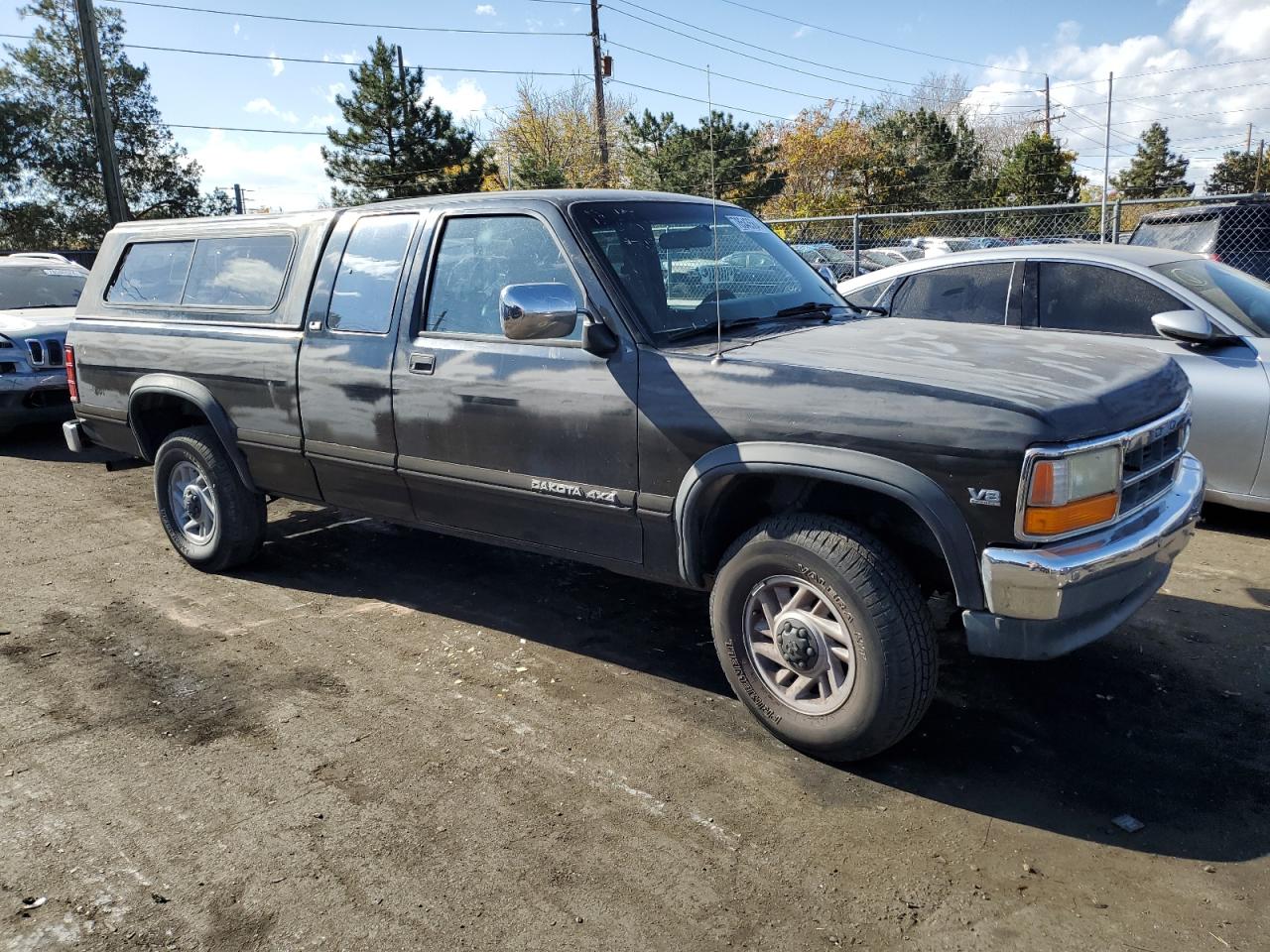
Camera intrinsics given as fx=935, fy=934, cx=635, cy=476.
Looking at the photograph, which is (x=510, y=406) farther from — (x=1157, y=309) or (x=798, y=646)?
(x=1157, y=309)

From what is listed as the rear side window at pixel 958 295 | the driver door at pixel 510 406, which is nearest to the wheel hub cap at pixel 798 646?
the driver door at pixel 510 406

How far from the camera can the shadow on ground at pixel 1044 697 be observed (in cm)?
302

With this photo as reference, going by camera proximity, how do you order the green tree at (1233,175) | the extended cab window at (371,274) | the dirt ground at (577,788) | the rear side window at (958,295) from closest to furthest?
the dirt ground at (577,788) → the extended cab window at (371,274) → the rear side window at (958,295) → the green tree at (1233,175)

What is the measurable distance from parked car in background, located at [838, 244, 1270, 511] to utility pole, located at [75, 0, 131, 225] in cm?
1709

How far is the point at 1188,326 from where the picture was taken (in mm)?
5207

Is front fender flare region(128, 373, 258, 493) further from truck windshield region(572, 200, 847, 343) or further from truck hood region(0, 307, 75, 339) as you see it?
truck hood region(0, 307, 75, 339)

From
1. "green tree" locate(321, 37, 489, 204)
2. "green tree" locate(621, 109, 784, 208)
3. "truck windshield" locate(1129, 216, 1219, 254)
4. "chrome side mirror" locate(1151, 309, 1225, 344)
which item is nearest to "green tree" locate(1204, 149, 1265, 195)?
"green tree" locate(621, 109, 784, 208)

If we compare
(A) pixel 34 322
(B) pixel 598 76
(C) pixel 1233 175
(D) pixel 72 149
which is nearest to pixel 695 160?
(A) pixel 34 322

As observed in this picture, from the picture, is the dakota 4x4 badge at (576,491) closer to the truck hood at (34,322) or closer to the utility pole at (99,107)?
the truck hood at (34,322)

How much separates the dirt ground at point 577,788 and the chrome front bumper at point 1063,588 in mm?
567

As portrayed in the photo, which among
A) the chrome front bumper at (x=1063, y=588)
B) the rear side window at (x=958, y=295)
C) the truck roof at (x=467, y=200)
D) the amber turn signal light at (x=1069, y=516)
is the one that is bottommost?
the chrome front bumper at (x=1063, y=588)

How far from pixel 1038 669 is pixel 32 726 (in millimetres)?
4157

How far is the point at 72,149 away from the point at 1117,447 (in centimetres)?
4380

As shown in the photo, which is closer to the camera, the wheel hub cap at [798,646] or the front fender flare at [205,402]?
the wheel hub cap at [798,646]
